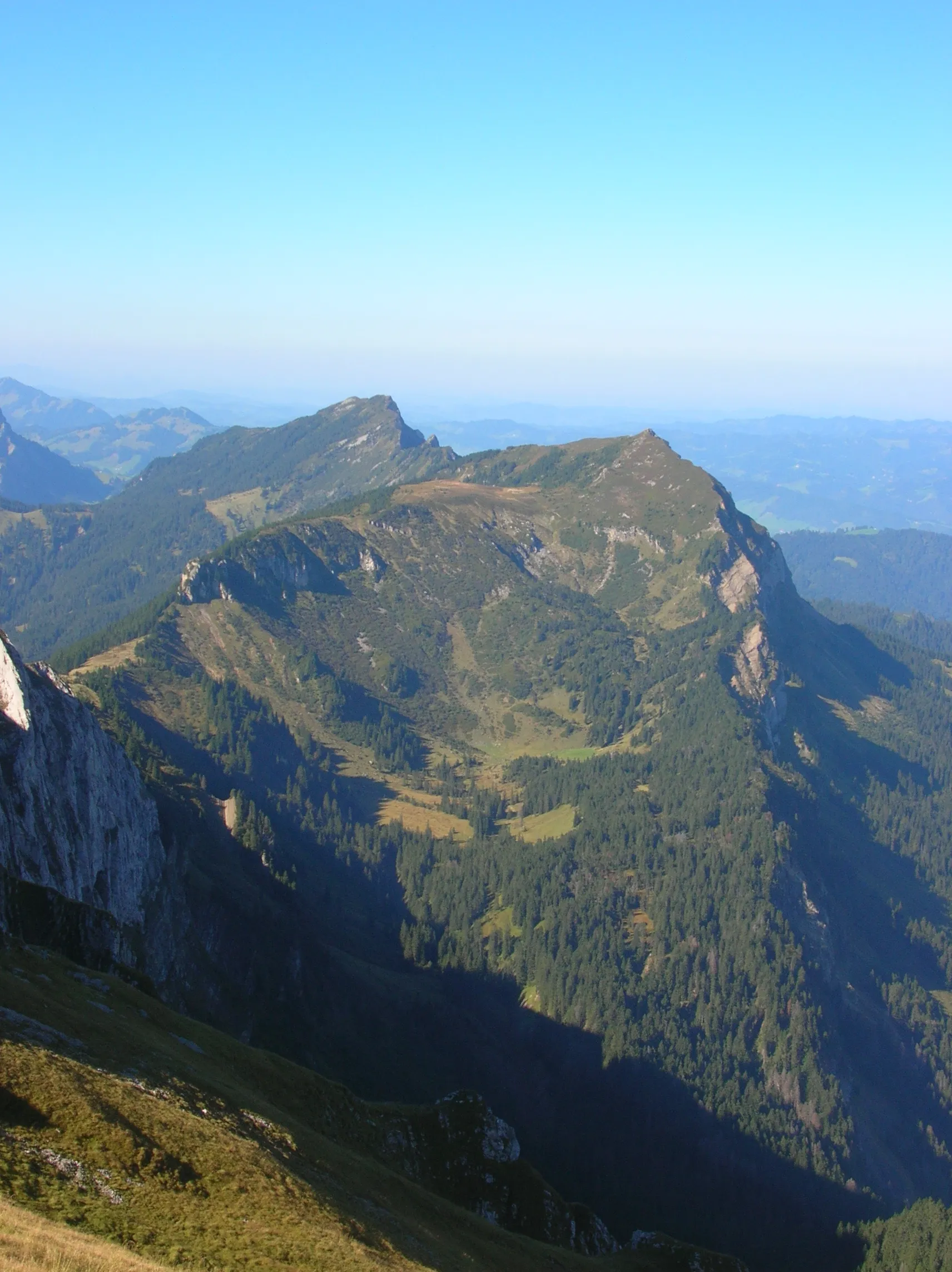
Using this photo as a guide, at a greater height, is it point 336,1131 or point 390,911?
point 336,1131

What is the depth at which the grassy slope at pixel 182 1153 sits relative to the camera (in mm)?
34469

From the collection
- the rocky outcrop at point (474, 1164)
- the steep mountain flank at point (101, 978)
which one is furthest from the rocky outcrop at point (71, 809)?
the rocky outcrop at point (474, 1164)

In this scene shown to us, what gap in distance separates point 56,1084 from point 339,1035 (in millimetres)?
99744

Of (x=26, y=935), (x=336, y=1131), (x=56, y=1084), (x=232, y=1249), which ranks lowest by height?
(x=336, y=1131)

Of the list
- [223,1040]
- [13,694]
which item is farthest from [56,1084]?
[13,694]

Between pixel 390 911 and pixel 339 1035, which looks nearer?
pixel 339 1035

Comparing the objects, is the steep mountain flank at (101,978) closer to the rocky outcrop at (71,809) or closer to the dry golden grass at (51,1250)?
the rocky outcrop at (71,809)

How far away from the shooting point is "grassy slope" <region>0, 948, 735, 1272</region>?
3447 cm

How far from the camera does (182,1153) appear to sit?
3978cm

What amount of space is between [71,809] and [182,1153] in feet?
213

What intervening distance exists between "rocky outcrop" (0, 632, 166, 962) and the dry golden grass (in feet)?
135

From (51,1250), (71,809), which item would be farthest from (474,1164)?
(71,809)

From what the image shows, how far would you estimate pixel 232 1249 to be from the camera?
3475 cm

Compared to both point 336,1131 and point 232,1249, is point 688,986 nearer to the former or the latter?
point 336,1131
